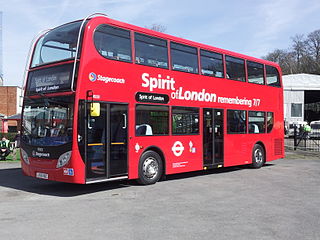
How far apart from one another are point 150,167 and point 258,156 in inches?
242

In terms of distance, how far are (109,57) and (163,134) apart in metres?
2.77

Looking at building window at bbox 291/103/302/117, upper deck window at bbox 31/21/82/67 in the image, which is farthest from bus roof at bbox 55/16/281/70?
building window at bbox 291/103/302/117

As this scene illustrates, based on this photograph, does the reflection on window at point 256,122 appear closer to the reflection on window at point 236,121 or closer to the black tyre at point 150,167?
the reflection on window at point 236,121

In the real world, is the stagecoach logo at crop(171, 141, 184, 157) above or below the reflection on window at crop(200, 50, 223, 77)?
below

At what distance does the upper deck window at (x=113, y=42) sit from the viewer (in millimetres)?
8802

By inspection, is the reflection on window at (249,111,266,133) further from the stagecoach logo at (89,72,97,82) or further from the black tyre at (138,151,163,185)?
the stagecoach logo at (89,72,97,82)

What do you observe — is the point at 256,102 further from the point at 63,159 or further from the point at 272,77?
the point at 63,159

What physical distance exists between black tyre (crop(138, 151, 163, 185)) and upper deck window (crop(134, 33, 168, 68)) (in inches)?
99.8

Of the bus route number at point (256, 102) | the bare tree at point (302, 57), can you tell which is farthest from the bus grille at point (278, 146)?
the bare tree at point (302, 57)

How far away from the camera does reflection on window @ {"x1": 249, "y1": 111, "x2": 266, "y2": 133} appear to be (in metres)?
14.0

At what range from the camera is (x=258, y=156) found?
14.5m

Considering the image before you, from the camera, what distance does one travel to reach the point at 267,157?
15.0 m

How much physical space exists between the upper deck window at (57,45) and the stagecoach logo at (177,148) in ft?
13.2

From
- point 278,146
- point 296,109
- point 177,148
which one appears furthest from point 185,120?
point 296,109
